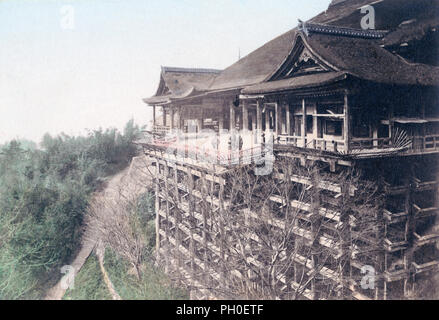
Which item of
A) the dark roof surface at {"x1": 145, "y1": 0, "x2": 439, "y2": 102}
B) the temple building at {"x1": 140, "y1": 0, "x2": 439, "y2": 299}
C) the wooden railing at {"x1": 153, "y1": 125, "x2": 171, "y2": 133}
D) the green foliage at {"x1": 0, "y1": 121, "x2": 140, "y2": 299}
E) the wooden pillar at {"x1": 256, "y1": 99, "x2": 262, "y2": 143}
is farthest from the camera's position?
the wooden railing at {"x1": 153, "y1": 125, "x2": 171, "y2": 133}

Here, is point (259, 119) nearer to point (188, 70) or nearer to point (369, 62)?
point (369, 62)

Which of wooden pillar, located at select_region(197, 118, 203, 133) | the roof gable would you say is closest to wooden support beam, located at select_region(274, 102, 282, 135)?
the roof gable

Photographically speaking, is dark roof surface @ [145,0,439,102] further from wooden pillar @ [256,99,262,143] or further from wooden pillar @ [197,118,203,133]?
wooden pillar @ [197,118,203,133]

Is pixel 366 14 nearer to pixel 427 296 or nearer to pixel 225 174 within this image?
pixel 225 174

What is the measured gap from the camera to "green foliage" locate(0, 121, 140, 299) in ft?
54.3

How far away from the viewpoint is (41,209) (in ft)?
63.9

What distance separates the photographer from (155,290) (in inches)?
499

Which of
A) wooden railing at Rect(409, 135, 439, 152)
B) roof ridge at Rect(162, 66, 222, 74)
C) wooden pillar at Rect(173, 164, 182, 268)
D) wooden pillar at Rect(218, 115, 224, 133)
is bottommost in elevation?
wooden pillar at Rect(173, 164, 182, 268)

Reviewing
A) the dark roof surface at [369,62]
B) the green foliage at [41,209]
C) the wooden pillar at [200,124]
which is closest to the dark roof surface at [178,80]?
the wooden pillar at [200,124]

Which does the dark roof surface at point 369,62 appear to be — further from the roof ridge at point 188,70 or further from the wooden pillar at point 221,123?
the roof ridge at point 188,70

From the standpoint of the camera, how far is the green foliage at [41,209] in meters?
16.5

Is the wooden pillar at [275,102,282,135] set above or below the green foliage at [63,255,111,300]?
above
